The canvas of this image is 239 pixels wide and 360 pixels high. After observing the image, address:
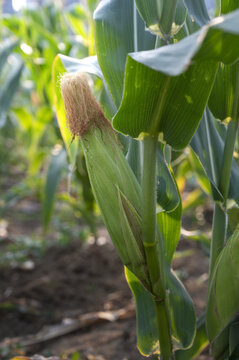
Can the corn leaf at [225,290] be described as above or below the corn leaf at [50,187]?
above

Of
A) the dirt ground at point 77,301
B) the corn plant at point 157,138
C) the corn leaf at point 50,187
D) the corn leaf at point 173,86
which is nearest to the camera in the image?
the corn leaf at point 173,86

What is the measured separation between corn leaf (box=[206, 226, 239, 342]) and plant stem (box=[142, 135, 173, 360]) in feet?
0.27

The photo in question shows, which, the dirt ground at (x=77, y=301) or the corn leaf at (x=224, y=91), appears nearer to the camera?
the corn leaf at (x=224, y=91)

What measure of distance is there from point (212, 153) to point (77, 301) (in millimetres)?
923

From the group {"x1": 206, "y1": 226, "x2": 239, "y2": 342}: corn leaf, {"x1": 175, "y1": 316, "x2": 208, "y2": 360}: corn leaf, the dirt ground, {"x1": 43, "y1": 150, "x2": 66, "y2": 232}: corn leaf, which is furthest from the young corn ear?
{"x1": 43, "y1": 150, "x2": 66, "y2": 232}: corn leaf

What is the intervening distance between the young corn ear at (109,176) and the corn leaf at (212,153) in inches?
6.1

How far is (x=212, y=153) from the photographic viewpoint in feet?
2.46

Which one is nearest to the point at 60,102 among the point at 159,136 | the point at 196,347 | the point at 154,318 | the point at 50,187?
the point at 159,136

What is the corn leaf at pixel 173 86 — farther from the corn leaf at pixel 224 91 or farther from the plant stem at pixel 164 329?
the plant stem at pixel 164 329

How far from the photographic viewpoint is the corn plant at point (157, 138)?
0.52 m

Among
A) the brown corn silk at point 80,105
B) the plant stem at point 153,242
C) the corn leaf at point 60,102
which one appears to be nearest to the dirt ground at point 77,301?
the plant stem at point 153,242

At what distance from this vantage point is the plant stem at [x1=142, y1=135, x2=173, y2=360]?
57cm

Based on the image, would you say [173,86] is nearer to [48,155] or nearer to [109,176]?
[109,176]

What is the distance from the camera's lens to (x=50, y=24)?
8.12 ft
